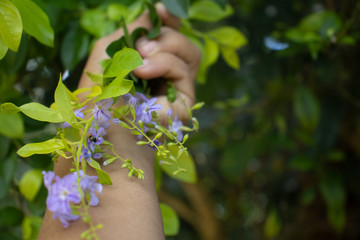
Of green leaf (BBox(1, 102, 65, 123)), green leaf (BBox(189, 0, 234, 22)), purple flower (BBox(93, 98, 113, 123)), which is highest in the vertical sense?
green leaf (BBox(1, 102, 65, 123))

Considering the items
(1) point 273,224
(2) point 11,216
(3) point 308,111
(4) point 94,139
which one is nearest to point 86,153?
(4) point 94,139

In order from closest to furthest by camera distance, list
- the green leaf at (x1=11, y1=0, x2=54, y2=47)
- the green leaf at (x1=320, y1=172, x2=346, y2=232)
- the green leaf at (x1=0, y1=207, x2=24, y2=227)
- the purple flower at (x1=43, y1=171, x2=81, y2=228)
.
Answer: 1. the purple flower at (x1=43, y1=171, x2=81, y2=228)
2. the green leaf at (x1=11, y1=0, x2=54, y2=47)
3. the green leaf at (x1=0, y1=207, x2=24, y2=227)
4. the green leaf at (x1=320, y1=172, x2=346, y2=232)

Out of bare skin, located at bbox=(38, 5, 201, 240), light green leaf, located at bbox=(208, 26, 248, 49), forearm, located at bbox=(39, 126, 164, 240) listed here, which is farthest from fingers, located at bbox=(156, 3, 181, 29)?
forearm, located at bbox=(39, 126, 164, 240)

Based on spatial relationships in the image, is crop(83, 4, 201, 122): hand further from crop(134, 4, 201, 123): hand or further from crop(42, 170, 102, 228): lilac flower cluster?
crop(42, 170, 102, 228): lilac flower cluster

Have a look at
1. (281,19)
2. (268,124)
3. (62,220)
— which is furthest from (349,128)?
(62,220)

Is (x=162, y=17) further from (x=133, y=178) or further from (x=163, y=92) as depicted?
(x=133, y=178)

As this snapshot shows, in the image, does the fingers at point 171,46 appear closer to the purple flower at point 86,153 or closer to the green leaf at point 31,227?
the purple flower at point 86,153
